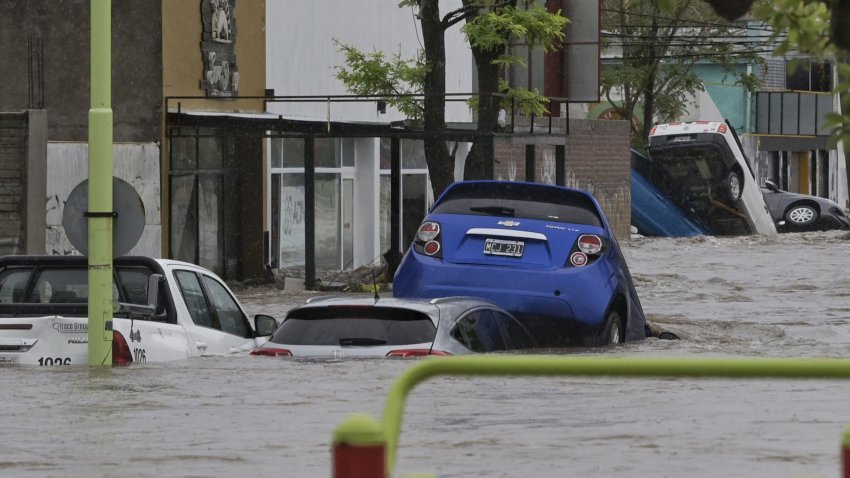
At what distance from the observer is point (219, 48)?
80.3 feet

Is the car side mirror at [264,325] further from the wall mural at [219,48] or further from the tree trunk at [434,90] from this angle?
the wall mural at [219,48]

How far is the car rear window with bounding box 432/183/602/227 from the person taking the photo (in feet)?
45.3

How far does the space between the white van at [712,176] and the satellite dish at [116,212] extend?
27.5m

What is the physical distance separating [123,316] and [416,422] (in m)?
3.69

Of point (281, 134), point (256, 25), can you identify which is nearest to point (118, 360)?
point (281, 134)

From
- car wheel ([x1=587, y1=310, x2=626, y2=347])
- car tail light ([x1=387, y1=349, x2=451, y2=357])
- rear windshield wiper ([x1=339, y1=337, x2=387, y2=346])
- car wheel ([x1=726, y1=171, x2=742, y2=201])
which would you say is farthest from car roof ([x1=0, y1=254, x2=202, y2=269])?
car wheel ([x1=726, y1=171, x2=742, y2=201])

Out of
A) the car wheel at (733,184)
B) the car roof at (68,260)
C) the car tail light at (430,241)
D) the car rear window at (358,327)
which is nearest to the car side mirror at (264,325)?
the car roof at (68,260)

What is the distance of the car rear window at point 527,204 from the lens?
45.3ft

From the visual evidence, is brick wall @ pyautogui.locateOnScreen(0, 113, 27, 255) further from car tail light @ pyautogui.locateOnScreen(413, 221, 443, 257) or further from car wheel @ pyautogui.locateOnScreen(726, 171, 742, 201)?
car wheel @ pyautogui.locateOnScreen(726, 171, 742, 201)

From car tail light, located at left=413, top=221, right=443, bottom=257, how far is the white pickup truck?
A: 5.96 ft

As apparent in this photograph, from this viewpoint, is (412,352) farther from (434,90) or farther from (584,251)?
(434,90)

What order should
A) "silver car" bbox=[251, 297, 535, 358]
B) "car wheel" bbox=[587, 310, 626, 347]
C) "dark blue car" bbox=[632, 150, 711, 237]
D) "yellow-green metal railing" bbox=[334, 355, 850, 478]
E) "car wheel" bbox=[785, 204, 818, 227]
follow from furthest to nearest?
"car wheel" bbox=[785, 204, 818, 227]
"dark blue car" bbox=[632, 150, 711, 237]
"car wheel" bbox=[587, 310, 626, 347]
"silver car" bbox=[251, 297, 535, 358]
"yellow-green metal railing" bbox=[334, 355, 850, 478]

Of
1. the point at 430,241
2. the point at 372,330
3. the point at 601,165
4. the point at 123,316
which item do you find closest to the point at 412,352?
the point at 372,330

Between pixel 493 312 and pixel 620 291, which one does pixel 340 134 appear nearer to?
pixel 620 291
